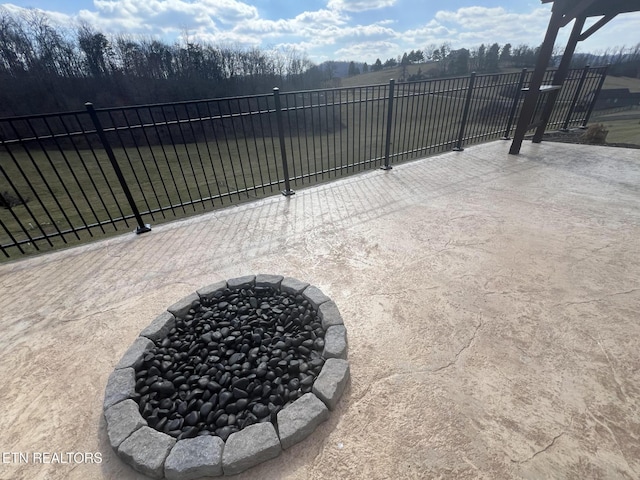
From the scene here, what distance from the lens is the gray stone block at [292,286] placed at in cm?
256

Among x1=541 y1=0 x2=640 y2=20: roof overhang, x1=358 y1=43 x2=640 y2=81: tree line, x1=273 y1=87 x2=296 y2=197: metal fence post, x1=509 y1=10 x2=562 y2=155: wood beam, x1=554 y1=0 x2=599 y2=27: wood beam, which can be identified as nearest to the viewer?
x1=273 y1=87 x2=296 y2=197: metal fence post

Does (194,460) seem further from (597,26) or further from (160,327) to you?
(597,26)

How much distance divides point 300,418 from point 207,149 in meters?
7.55

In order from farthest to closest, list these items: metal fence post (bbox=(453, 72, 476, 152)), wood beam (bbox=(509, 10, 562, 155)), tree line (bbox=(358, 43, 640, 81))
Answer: tree line (bbox=(358, 43, 640, 81))
metal fence post (bbox=(453, 72, 476, 152))
wood beam (bbox=(509, 10, 562, 155))

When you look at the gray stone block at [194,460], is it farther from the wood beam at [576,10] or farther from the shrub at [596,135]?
the shrub at [596,135]

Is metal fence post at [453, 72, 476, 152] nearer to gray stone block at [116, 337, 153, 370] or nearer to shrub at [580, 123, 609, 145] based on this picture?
shrub at [580, 123, 609, 145]

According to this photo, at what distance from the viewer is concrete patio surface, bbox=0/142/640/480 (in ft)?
5.18

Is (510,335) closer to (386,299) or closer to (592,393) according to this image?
(592,393)

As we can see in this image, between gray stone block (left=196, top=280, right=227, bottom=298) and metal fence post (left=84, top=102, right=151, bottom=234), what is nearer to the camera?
gray stone block (left=196, top=280, right=227, bottom=298)

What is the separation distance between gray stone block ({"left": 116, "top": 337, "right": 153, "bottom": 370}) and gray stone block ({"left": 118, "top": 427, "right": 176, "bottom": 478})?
532mm

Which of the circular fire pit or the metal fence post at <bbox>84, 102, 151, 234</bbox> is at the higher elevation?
the metal fence post at <bbox>84, 102, 151, 234</bbox>

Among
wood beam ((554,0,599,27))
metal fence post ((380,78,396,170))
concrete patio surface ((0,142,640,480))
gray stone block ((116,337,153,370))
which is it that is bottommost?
concrete patio surface ((0,142,640,480))

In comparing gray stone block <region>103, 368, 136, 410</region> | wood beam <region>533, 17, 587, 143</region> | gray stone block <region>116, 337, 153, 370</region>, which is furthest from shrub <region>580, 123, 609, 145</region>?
gray stone block <region>103, 368, 136, 410</region>

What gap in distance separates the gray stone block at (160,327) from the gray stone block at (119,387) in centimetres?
29
